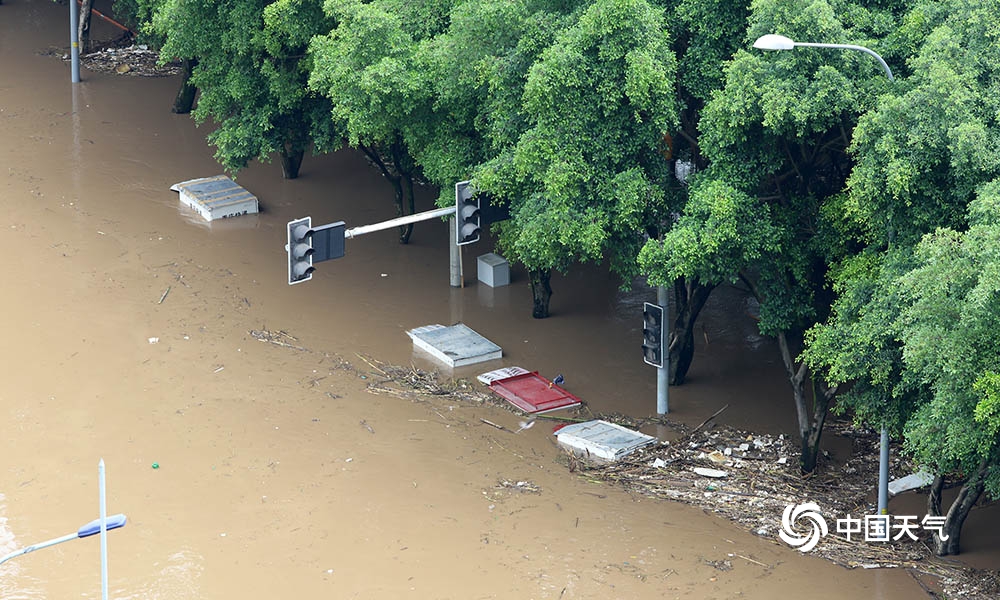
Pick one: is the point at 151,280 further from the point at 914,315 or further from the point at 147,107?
the point at 914,315

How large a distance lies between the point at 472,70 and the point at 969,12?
312 inches

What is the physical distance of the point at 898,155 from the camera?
1656cm

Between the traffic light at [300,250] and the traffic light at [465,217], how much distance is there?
2518 mm

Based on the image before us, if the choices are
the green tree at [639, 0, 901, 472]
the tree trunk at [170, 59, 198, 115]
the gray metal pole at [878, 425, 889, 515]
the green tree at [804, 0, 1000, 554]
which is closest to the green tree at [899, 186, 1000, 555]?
the green tree at [804, 0, 1000, 554]

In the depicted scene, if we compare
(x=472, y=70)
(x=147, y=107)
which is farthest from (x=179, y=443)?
(x=147, y=107)

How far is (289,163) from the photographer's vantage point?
3183cm

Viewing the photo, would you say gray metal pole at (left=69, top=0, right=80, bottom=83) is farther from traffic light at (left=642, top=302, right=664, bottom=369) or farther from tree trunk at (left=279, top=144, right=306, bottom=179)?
traffic light at (left=642, top=302, right=664, bottom=369)

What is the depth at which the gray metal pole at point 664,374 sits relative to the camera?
21.4 meters

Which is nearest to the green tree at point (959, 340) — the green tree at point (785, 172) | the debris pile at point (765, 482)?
the debris pile at point (765, 482)

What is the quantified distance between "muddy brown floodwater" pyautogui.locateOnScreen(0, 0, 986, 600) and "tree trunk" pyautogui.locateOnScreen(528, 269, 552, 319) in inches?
9.1

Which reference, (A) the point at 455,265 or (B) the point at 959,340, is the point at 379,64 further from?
(B) the point at 959,340

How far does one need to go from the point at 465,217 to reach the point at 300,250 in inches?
112

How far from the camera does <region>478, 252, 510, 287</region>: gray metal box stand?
2692 cm

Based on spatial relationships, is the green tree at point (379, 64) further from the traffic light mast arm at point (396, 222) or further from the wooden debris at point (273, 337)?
the wooden debris at point (273, 337)
